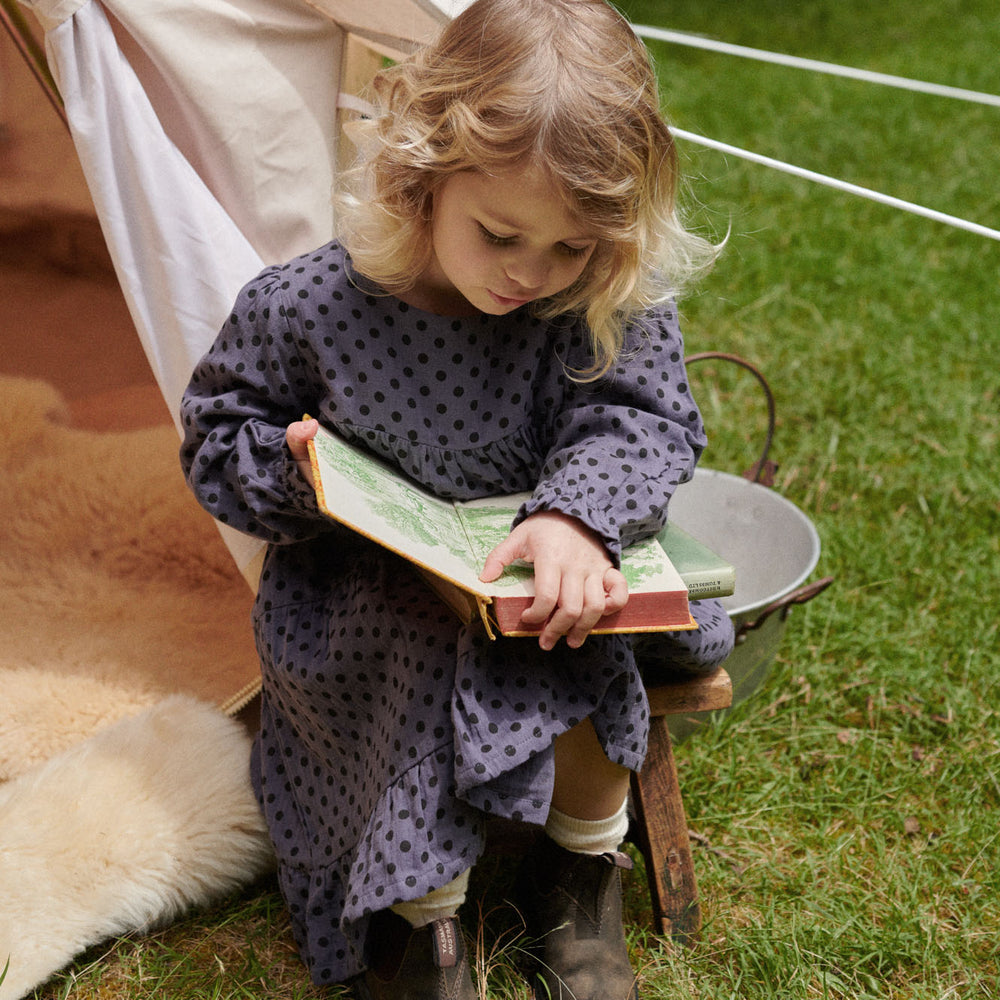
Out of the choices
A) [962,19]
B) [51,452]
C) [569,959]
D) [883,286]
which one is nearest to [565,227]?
[569,959]

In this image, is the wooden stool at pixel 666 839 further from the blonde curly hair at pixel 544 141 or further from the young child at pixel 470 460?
the blonde curly hair at pixel 544 141

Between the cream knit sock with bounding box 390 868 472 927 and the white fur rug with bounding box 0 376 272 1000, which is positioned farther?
the white fur rug with bounding box 0 376 272 1000

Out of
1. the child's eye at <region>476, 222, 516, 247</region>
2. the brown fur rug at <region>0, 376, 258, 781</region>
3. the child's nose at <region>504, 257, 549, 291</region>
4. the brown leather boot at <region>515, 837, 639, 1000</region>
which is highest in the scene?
the child's eye at <region>476, 222, 516, 247</region>

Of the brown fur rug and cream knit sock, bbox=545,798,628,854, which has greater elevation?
cream knit sock, bbox=545,798,628,854

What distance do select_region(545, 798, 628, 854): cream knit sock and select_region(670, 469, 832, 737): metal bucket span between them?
1.50ft

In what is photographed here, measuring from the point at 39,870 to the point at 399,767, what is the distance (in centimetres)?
46

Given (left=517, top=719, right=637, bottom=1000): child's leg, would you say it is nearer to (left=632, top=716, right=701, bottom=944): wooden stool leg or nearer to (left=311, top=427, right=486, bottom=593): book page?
(left=632, top=716, right=701, bottom=944): wooden stool leg

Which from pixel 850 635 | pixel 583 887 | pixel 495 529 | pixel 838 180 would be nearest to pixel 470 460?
pixel 495 529

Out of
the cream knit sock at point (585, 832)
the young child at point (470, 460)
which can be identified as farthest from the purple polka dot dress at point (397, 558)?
the cream knit sock at point (585, 832)

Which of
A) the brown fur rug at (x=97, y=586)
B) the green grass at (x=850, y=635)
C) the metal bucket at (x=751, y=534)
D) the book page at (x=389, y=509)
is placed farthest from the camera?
the metal bucket at (x=751, y=534)

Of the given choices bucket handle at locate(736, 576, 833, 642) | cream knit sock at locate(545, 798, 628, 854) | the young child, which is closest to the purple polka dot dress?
the young child

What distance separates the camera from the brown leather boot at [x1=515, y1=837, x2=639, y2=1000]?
46.3 inches

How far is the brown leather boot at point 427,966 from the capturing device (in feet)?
3.59

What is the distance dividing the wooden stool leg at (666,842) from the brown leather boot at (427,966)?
0.88ft
